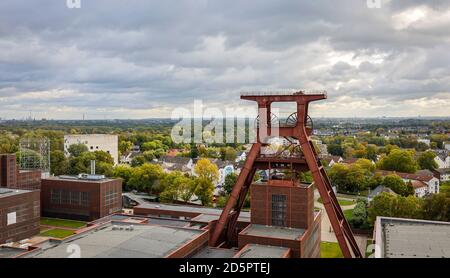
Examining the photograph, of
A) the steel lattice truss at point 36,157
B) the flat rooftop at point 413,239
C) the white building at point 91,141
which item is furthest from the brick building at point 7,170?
the white building at point 91,141

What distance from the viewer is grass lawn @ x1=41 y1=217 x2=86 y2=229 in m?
50.2

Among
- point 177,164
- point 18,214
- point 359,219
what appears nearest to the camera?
point 18,214

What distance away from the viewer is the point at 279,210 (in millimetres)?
31250

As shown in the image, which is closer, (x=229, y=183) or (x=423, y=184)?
(x=229, y=183)

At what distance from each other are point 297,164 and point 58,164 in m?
57.8

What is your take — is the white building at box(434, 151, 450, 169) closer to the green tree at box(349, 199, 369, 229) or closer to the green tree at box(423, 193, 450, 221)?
the green tree at box(349, 199, 369, 229)

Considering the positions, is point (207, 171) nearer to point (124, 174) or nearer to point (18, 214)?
point (124, 174)

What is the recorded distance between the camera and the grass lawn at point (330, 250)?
3937 cm

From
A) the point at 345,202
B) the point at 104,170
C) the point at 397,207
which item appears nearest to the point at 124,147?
the point at 104,170

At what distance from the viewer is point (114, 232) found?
28062 mm

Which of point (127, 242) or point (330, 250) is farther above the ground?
point (127, 242)
